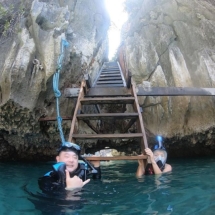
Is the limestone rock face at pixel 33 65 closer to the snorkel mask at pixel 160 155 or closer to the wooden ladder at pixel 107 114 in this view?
the wooden ladder at pixel 107 114

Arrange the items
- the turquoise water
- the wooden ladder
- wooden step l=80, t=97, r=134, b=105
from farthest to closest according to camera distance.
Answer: wooden step l=80, t=97, r=134, b=105, the wooden ladder, the turquoise water

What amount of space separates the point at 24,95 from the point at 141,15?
6960 millimetres

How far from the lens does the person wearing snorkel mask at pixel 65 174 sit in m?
3.52

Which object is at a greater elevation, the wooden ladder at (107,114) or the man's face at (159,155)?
the wooden ladder at (107,114)

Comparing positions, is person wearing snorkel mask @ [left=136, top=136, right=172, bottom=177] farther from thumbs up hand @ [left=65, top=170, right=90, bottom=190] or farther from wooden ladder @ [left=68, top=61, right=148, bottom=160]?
thumbs up hand @ [left=65, top=170, right=90, bottom=190]

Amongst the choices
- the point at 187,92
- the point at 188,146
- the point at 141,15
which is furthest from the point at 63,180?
the point at 141,15

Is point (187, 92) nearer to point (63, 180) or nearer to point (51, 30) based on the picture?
point (51, 30)

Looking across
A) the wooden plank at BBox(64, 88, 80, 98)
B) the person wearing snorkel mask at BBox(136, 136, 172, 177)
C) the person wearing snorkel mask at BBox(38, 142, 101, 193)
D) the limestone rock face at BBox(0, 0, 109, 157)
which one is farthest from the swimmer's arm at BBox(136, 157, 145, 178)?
the limestone rock face at BBox(0, 0, 109, 157)

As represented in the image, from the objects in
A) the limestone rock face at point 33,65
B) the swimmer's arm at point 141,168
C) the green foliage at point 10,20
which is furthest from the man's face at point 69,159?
the green foliage at point 10,20

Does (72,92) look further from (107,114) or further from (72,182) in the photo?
(72,182)

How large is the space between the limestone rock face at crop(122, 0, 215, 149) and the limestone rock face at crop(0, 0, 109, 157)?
2129 millimetres

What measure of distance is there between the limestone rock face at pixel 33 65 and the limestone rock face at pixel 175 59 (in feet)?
6.99

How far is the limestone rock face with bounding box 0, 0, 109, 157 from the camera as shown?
19.9 feet

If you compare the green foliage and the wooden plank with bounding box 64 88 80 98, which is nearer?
the wooden plank with bounding box 64 88 80 98
